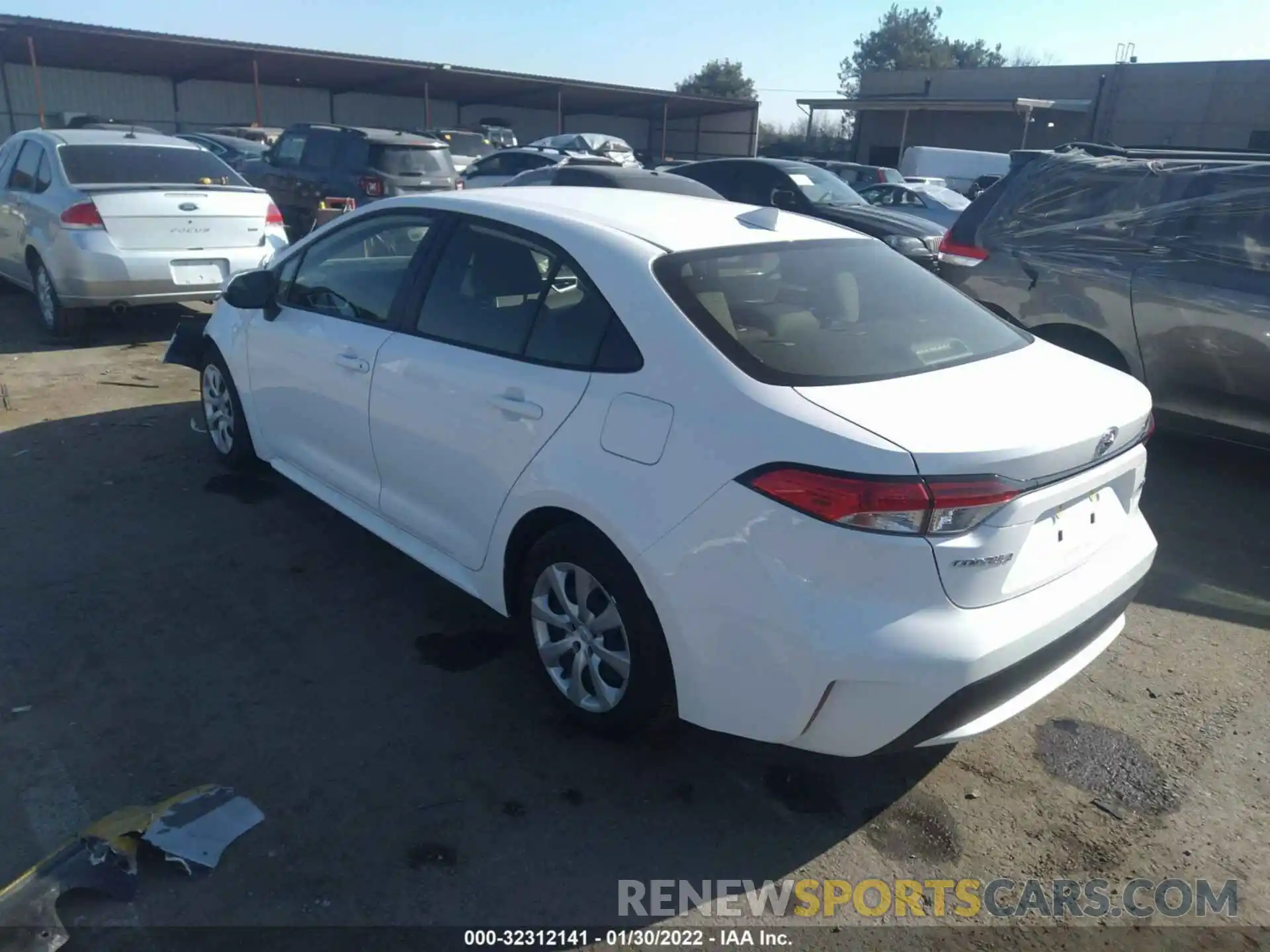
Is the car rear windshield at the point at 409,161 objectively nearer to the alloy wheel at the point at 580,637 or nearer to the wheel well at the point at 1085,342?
the wheel well at the point at 1085,342

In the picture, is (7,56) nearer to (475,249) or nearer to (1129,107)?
(475,249)

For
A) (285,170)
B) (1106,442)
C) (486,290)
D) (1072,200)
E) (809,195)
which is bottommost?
(285,170)

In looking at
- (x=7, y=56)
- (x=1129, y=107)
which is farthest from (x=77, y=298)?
(x=1129, y=107)

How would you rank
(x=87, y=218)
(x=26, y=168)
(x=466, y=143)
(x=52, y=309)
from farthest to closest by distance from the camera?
1. (x=466, y=143)
2. (x=26, y=168)
3. (x=52, y=309)
4. (x=87, y=218)

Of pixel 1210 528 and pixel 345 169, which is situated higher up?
pixel 345 169

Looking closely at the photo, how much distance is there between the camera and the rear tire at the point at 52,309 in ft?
26.3

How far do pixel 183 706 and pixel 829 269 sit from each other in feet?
8.80

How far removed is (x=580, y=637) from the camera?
315 centimetres

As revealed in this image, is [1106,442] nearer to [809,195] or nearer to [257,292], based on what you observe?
[257,292]

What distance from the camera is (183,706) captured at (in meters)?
3.33

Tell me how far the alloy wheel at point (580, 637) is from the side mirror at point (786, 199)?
10667 mm

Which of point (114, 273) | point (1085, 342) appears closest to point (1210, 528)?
point (1085, 342)

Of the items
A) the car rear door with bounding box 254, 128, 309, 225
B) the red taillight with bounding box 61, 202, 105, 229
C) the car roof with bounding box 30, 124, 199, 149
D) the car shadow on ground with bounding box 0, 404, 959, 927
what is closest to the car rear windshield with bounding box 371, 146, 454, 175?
the car rear door with bounding box 254, 128, 309, 225

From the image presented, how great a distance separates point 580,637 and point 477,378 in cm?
97
